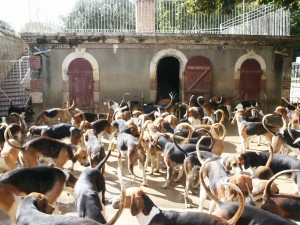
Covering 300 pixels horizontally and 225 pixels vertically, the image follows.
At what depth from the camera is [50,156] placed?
294 inches

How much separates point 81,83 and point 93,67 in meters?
0.74

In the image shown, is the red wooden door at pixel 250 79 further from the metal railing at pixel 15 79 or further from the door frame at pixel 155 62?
the metal railing at pixel 15 79

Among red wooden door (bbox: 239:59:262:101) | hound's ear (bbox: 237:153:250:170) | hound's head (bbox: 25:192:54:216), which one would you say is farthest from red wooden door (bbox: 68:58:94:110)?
hound's head (bbox: 25:192:54:216)

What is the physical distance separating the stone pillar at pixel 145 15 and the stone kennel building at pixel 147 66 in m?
2.20

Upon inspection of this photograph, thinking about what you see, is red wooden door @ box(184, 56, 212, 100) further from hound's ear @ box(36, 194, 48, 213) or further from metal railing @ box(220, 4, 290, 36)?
hound's ear @ box(36, 194, 48, 213)

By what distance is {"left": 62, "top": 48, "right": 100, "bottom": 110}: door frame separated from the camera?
13820 millimetres

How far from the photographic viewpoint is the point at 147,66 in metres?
14.3

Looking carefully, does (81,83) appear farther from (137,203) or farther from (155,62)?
(137,203)

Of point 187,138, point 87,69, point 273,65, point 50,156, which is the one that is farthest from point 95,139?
point 273,65

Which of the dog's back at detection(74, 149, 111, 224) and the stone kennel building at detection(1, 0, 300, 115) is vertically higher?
the stone kennel building at detection(1, 0, 300, 115)

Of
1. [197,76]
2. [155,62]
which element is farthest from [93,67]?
[197,76]

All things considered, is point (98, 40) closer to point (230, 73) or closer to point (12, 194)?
point (230, 73)

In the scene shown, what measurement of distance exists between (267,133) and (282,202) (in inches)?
184

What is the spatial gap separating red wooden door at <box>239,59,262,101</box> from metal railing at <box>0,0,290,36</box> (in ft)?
6.70
